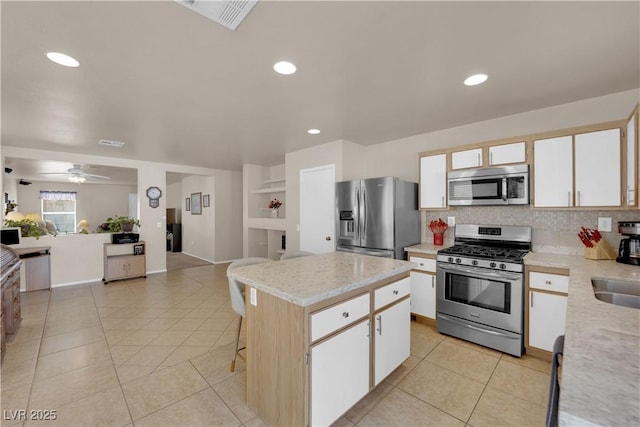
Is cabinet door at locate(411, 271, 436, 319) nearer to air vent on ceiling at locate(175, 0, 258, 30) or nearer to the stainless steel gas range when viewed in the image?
the stainless steel gas range

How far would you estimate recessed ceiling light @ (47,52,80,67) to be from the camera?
73.8 inches

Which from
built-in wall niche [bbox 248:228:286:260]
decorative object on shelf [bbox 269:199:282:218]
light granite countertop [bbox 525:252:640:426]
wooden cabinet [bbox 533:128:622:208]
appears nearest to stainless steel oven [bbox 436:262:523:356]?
wooden cabinet [bbox 533:128:622:208]

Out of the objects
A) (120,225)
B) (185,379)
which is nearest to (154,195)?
(120,225)

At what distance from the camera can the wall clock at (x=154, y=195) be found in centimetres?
577

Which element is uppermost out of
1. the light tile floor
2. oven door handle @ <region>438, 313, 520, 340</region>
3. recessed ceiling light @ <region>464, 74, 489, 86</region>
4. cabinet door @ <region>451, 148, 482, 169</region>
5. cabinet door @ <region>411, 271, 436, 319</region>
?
recessed ceiling light @ <region>464, 74, 489, 86</region>

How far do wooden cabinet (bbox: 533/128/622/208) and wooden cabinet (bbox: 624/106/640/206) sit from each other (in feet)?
0.29

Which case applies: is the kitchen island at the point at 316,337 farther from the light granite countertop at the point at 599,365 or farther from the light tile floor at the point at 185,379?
the light granite countertop at the point at 599,365

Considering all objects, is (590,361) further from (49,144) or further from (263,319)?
(49,144)

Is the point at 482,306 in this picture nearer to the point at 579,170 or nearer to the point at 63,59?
the point at 579,170

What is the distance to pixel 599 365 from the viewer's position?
777 millimetres

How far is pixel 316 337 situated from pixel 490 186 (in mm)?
2549

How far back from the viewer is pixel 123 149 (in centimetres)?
465

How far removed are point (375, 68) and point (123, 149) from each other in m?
4.60

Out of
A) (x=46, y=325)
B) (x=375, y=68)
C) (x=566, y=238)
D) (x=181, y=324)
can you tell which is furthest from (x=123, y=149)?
(x=566, y=238)
